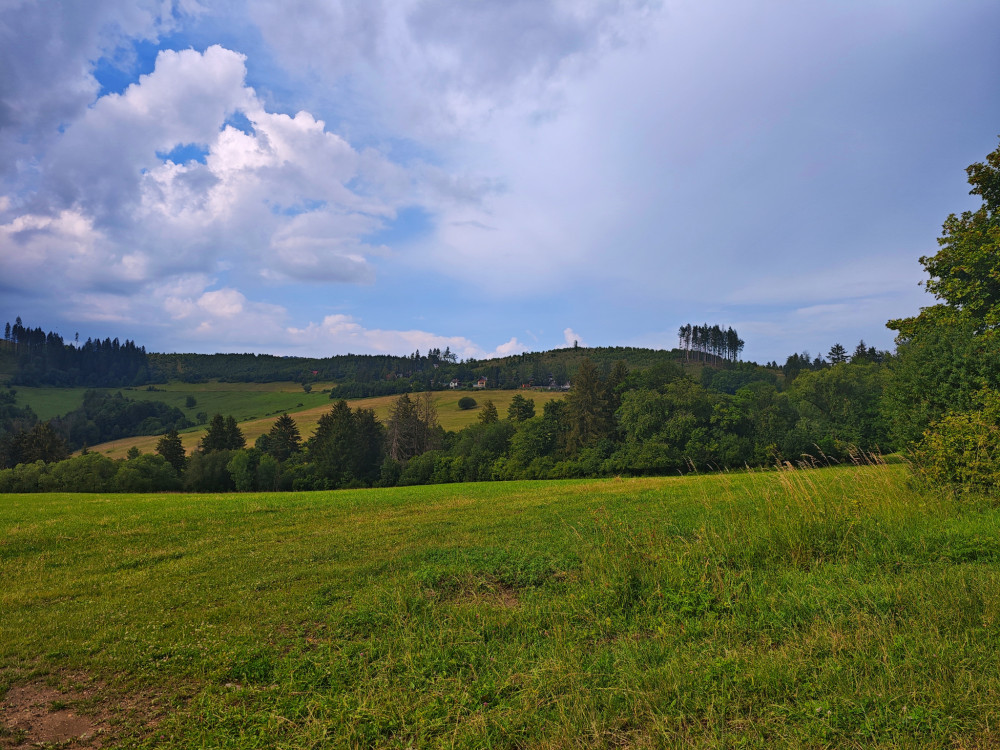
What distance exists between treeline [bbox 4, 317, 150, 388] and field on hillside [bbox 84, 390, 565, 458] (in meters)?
66.8

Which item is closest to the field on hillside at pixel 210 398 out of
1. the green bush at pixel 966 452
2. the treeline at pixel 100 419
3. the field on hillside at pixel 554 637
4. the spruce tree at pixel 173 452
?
the treeline at pixel 100 419

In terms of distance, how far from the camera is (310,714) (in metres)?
4.16

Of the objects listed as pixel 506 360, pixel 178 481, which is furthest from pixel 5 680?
pixel 506 360

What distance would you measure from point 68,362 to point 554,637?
241 meters

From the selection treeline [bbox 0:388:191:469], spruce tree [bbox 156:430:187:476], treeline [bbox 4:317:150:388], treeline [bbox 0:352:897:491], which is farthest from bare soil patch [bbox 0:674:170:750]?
treeline [bbox 4:317:150:388]

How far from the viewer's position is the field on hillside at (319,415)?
97.8m

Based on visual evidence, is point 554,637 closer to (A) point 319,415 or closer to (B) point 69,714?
(B) point 69,714

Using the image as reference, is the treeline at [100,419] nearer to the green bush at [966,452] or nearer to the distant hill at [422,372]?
the distant hill at [422,372]

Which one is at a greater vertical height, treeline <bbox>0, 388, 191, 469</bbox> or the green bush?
the green bush

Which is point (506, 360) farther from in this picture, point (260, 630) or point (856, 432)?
point (260, 630)

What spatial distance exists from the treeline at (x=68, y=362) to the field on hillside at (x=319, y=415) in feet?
219

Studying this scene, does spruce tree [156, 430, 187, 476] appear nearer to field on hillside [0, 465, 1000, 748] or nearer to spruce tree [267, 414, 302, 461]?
spruce tree [267, 414, 302, 461]

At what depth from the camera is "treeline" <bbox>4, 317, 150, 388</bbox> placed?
164 m

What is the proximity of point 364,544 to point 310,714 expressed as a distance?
7184 mm
